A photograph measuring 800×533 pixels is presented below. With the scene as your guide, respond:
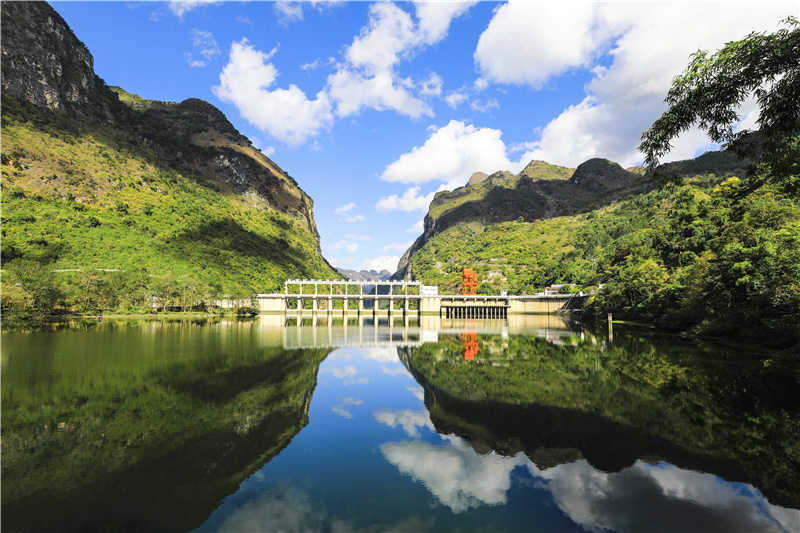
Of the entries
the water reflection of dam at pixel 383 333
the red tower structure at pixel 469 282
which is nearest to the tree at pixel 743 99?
the water reflection of dam at pixel 383 333

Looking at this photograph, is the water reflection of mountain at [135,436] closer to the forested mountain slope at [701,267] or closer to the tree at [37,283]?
the forested mountain slope at [701,267]

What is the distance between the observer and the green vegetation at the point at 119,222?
7094cm

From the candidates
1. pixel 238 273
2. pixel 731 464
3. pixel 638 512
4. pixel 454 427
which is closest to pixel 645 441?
pixel 731 464

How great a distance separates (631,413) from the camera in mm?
13734

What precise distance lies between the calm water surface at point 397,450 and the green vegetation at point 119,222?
2450 inches

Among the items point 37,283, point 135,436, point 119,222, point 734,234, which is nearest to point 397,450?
point 135,436

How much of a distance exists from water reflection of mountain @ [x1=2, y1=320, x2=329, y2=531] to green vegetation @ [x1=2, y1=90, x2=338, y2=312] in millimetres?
58370

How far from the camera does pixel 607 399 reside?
51.6ft

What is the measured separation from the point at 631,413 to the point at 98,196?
127472mm

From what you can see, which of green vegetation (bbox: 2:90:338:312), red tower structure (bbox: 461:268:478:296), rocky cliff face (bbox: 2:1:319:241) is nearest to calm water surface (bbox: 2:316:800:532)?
green vegetation (bbox: 2:90:338:312)

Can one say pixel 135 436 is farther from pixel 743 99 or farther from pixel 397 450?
pixel 743 99

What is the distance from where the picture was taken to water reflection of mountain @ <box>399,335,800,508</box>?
987 centimetres

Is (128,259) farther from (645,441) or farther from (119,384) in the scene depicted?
(645,441)

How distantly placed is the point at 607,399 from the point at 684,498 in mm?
8407
